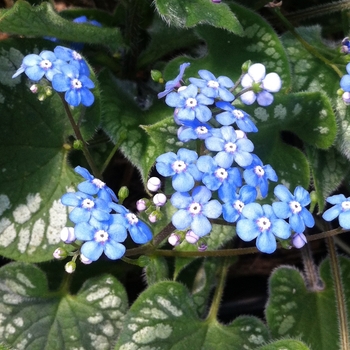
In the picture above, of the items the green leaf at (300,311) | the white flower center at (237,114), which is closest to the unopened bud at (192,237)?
the white flower center at (237,114)

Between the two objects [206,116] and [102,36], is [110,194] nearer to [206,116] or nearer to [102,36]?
[206,116]

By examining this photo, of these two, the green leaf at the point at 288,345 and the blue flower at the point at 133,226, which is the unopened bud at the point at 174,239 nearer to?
the blue flower at the point at 133,226

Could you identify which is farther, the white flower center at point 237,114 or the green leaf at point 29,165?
the green leaf at point 29,165

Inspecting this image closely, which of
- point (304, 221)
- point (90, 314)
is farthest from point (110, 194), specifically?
point (90, 314)

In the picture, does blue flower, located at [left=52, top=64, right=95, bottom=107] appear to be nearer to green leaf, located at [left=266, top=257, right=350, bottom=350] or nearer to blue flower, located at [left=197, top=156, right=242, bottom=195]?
blue flower, located at [left=197, top=156, right=242, bottom=195]

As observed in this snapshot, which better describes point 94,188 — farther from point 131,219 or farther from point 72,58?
point 72,58
